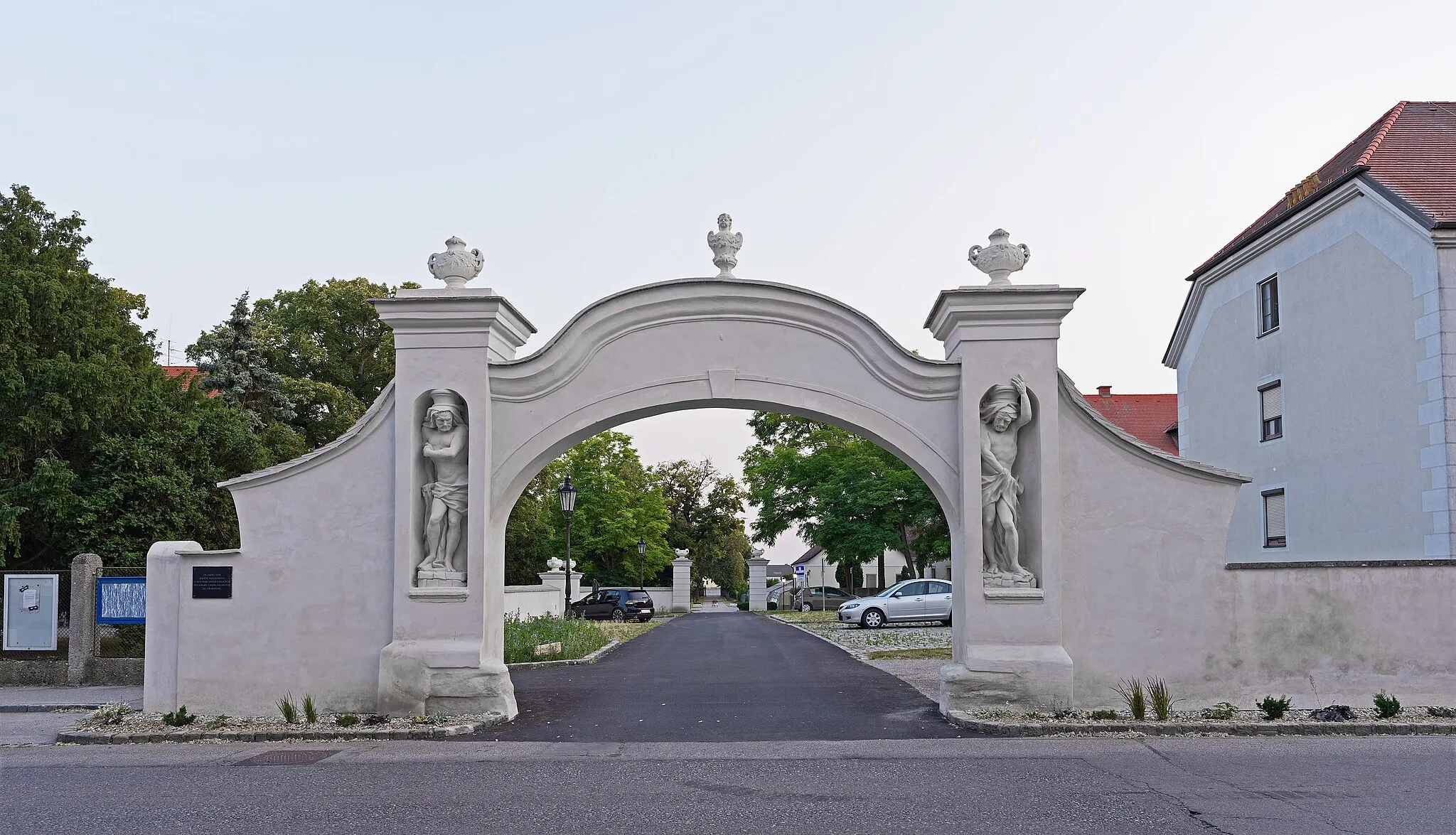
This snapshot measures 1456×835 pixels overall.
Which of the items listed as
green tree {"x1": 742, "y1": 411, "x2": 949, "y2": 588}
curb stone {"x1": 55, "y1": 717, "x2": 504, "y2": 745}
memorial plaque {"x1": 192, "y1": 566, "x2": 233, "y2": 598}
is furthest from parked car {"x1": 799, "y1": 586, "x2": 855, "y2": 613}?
curb stone {"x1": 55, "y1": 717, "x2": 504, "y2": 745}

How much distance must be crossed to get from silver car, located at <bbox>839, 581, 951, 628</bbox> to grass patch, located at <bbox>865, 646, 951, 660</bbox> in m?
9.96

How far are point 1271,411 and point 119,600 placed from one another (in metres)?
21.9

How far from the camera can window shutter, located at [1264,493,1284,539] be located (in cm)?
2445

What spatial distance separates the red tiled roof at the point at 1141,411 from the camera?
158 ft

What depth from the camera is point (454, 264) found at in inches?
476

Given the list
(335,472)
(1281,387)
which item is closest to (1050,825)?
(335,472)

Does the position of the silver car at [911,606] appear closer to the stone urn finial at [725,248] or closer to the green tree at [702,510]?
the stone urn finial at [725,248]

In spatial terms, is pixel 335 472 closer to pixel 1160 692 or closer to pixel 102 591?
pixel 102 591

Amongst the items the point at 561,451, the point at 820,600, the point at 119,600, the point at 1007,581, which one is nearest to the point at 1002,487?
the point at 1007,581

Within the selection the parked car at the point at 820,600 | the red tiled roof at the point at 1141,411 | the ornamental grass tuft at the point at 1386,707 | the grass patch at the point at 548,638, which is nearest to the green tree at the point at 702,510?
the parked car at the point at 820,600

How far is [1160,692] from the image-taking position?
1138 centimetres

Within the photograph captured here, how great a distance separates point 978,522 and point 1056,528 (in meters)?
0.79

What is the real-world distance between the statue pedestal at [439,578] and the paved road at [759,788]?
5.86 ft

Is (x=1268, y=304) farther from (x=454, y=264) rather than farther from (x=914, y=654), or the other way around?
(x=454, y=264)
